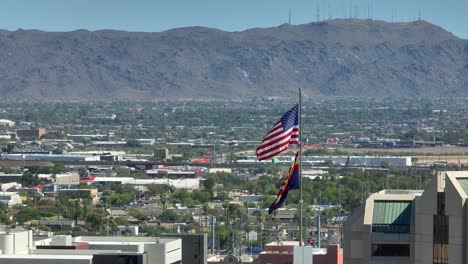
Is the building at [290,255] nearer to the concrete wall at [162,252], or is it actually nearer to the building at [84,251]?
the building at [84,251]

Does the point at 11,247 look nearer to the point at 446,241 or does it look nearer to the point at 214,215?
the point at 446,241

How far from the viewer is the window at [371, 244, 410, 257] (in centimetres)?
3266

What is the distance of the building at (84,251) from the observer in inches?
1371

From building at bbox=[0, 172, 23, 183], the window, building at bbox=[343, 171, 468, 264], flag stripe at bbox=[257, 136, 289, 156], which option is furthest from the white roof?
building at bbox=[0, 172, 23, 183]

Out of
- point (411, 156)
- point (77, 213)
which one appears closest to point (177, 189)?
point (77, 213)

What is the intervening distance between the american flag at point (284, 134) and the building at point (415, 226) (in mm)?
1572

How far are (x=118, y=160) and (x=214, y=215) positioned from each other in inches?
3260

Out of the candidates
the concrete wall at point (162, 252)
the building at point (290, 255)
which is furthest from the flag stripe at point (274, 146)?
the building at point (290, 255)

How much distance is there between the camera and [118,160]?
19900cm

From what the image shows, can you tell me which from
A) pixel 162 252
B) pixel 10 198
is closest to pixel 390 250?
pixel 162 252

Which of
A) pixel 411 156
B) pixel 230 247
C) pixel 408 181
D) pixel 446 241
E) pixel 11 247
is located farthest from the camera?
pixel 411 156

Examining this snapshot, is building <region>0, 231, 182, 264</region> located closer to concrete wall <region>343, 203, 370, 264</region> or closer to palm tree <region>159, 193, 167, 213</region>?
concrete wall <region>343, 203, 370, 264</region>

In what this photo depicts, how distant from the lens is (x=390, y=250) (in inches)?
1292

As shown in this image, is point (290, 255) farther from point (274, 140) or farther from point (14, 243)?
point (274, 140)
